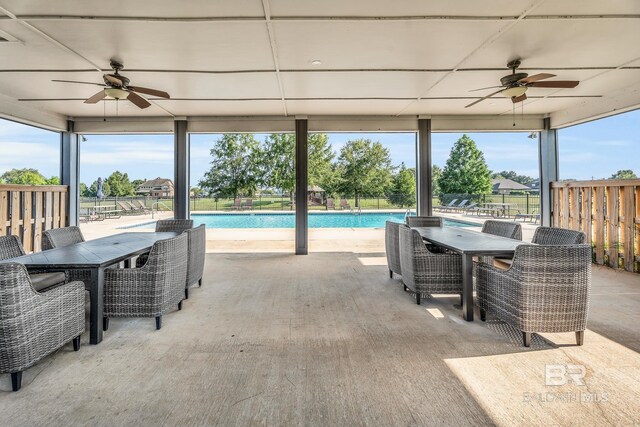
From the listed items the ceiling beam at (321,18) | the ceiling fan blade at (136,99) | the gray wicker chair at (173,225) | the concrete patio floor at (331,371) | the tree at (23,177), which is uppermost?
the ceiling beam at (321,18)

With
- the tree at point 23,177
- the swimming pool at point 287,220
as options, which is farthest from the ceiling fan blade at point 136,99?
the swimming pool at point 287,220

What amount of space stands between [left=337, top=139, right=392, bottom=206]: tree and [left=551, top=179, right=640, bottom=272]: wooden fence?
757 cm

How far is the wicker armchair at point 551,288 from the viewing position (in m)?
2.27

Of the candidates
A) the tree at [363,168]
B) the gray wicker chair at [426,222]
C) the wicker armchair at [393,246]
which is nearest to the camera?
the wicker armchair at [393,246]

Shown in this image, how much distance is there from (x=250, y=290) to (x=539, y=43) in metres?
4.26

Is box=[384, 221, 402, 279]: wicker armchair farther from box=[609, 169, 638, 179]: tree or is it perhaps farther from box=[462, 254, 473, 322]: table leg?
box=[609, 169, 638, 179]: tree

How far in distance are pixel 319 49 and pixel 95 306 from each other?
3218 mm

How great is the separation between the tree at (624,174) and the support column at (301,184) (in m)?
5.36

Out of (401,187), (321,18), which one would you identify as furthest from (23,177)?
(401,187)

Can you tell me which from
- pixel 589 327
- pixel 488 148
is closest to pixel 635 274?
pixel 589 327

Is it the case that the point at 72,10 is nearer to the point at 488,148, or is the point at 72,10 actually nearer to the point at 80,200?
the point at 80,200

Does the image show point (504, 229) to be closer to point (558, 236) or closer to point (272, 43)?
point (558, 236)

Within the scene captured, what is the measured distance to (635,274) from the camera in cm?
468

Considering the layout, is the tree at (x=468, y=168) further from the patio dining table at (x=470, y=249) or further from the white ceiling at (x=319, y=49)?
the patio dining table at (x=470, y=249)
